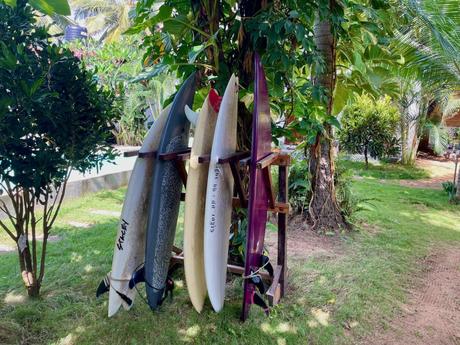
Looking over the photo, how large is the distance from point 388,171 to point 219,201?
8.35m

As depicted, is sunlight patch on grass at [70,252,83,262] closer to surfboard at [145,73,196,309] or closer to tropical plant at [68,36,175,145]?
surfboard at [145,73,196,309]

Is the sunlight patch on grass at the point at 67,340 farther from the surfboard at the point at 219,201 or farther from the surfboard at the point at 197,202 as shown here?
the surfboard at the point at 219,201

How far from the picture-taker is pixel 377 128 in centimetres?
948

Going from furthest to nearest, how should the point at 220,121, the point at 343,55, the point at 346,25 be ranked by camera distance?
the point at 343,55
the point at 346,25
the point at 220,121

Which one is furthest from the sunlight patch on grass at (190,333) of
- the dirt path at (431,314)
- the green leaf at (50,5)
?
the green leaf at (50,5)

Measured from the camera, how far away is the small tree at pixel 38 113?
180 cm

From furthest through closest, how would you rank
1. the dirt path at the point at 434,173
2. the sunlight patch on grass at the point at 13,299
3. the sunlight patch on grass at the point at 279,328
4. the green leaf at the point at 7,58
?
the dirt path at the point at 434,173 → the sunlight patch on grass at the point at 13,299 → the sunlight patch on grass at the point at 279,328 → the green leaf at the point at 7,58

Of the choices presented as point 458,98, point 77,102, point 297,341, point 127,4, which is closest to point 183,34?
point 77,102

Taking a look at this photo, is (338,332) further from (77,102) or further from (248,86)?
(77,102)

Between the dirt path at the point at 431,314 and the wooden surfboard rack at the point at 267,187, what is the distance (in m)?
0.68

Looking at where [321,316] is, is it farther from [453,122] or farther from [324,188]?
[453,122]

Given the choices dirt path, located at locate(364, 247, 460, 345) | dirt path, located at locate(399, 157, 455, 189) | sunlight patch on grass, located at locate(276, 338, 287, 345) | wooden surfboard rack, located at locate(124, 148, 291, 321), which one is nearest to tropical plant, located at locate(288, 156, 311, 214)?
dirt path, located at locate(364, 247, 460, 345)

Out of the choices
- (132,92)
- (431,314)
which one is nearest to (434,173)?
(431,314)

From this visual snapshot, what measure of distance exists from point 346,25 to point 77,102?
263 cm
